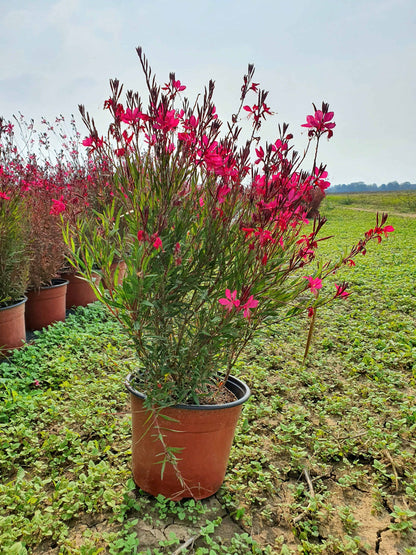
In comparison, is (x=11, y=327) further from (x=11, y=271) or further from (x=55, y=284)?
(x=55, y=284)

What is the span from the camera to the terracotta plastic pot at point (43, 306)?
4.20 meters

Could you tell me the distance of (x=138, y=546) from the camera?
5.62 feet

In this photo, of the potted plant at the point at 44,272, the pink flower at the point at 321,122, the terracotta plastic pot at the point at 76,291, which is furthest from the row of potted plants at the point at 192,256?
the terracotta plastic pot at the point at 76,291

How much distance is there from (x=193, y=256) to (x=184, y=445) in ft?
2.84

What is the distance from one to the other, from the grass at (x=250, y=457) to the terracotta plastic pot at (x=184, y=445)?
3.1 inches

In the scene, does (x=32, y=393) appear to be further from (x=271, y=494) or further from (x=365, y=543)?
(x=365, y=543)

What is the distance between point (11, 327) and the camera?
137 inches

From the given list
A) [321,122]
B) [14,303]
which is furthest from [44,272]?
[321,122]

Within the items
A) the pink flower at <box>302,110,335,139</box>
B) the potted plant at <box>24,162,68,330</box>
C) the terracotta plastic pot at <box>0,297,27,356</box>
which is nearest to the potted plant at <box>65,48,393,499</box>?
the pink flower at <box>302,110,335,139</box>

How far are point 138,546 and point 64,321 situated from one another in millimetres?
3151

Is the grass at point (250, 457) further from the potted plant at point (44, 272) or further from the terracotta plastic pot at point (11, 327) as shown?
the potted plant at point (44, 272)

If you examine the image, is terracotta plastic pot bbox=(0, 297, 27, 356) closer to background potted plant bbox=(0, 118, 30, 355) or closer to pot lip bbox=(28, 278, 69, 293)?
background potted plant bbox=(0, 118, 30, 355)

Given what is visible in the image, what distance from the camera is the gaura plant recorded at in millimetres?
1643

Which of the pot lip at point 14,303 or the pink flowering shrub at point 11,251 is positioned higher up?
the pink flowering shrub at point 11,251
